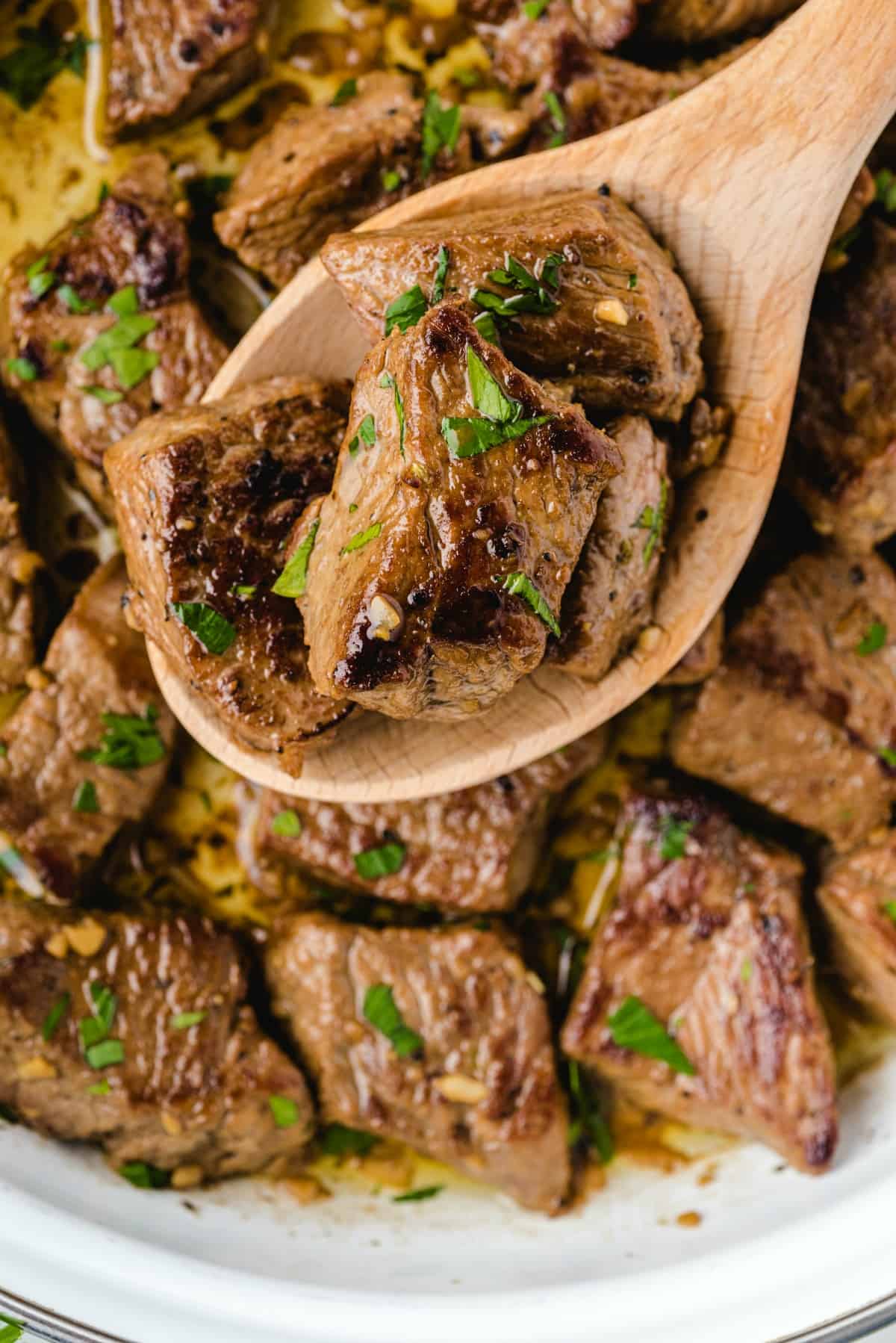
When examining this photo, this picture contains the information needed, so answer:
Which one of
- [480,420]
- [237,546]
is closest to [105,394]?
[237,546]

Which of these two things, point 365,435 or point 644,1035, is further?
point 644,1035

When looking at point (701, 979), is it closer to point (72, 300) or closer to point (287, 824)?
point (287, 824)

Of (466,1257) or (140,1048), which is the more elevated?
(140,1048)

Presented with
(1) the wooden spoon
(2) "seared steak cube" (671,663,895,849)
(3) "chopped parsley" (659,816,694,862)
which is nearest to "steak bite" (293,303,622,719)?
(1) the wooden spoon

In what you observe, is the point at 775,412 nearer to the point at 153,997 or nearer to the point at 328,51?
the point at 328,51

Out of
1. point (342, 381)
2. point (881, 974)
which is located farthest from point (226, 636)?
point (881, 974)

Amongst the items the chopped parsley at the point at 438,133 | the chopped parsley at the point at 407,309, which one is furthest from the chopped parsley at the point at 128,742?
the chopped parsley at the point at 438,133

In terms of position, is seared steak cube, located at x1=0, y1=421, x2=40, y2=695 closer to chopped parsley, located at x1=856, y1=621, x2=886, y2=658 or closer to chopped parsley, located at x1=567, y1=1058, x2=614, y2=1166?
chopped parsley, located at x1=567, y1=1058, x2=614, y2=1166
